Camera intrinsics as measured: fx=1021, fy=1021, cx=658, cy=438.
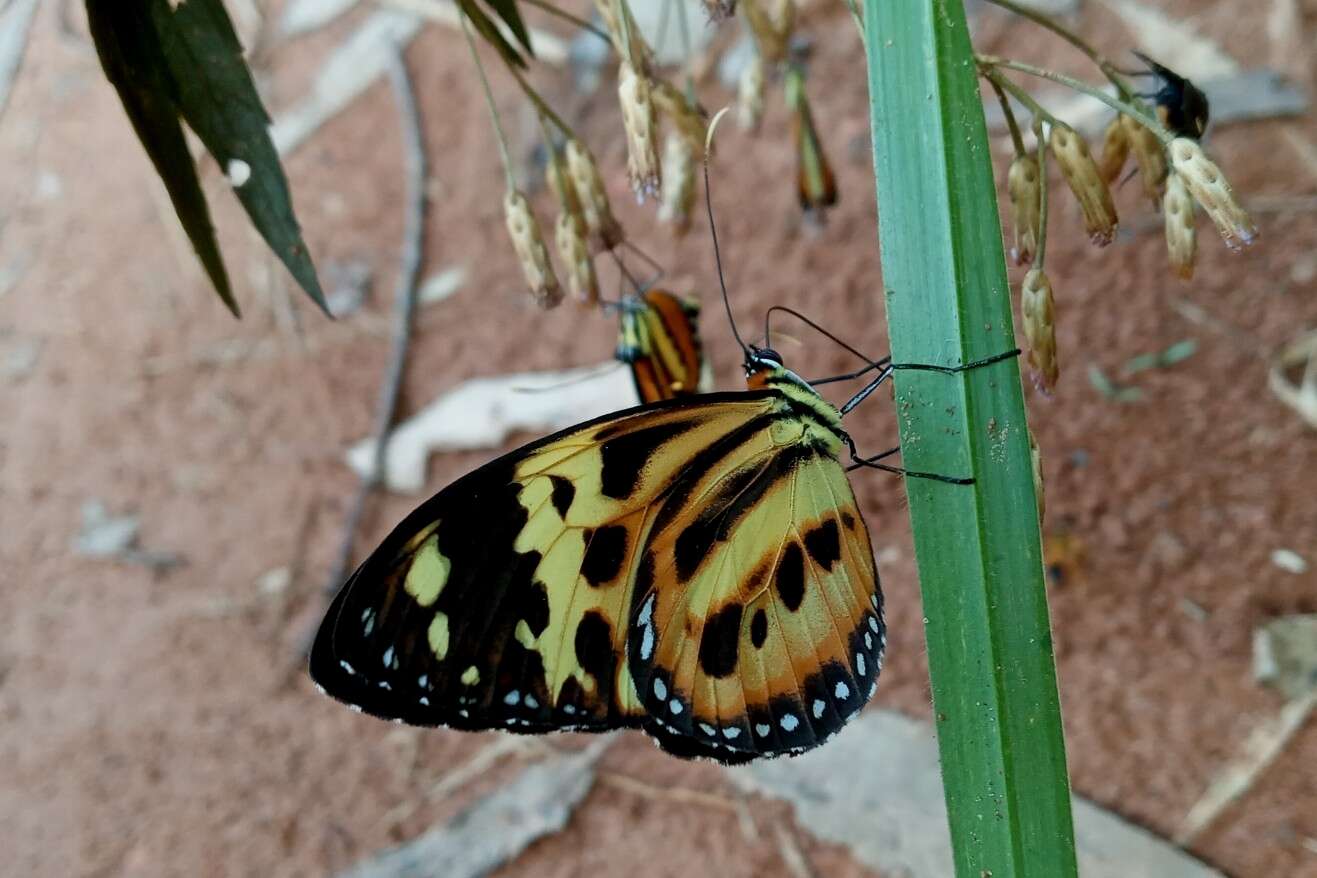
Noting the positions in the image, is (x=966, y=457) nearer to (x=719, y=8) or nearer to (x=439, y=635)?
(x=719, y=8)

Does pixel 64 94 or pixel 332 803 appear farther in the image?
pixel 64 94

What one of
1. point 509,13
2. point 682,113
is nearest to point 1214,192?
point 682,113

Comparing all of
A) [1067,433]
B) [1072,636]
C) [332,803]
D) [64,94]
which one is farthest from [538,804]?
[64,94]

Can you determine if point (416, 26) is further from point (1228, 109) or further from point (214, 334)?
point (1228, 109)

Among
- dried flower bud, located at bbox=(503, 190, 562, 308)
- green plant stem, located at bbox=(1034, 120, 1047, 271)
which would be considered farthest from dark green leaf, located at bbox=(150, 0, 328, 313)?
green plant stem, located at bbox=(1034, 120, 1047, 271)

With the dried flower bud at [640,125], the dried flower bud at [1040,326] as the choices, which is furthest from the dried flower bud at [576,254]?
the dried flower bud at [1040,326]

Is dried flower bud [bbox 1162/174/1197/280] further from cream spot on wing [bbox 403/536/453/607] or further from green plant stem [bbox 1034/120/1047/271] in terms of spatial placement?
cream spot on wing [bbox 403/536/453/607]
